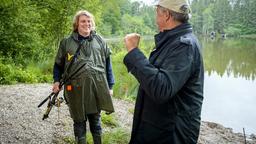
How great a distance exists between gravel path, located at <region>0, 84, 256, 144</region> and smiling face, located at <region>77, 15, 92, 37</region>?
2021 mm

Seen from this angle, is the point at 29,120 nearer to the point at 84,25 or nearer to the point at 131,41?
the point at 84,25

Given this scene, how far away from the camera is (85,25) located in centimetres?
454

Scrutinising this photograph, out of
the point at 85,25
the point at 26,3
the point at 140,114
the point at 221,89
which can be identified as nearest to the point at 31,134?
the point at 85,25

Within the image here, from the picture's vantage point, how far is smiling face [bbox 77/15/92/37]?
4.53 meters

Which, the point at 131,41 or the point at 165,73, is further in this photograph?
the point at 131,41

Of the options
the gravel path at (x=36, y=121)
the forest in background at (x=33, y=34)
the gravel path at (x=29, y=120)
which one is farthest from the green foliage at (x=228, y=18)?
the gravel path at (x=29, y=120)

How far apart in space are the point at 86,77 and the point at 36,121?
2589 millimetres

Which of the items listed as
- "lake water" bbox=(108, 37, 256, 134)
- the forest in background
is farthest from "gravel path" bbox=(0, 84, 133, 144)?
"lake water" bbox=(108, 37, 256, 134)

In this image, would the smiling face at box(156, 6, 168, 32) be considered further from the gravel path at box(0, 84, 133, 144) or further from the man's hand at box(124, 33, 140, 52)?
the gravel path at box(0, 84, 133, 144)

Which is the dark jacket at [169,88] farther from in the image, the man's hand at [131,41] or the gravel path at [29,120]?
the gravel path at [29,120]

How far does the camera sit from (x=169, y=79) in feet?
7.64

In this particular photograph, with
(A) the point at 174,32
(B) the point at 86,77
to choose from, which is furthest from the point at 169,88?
(B) the point at 86,77

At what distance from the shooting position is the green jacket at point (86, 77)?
15.0ft

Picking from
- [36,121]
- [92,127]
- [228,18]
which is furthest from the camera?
[228,18]
